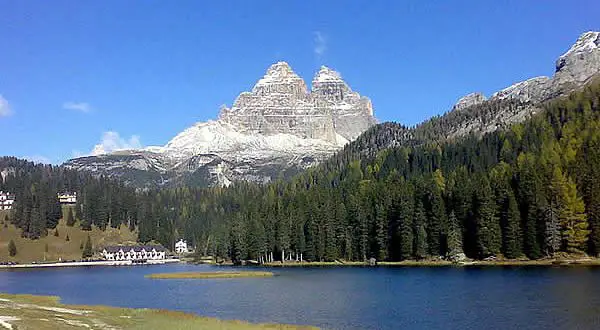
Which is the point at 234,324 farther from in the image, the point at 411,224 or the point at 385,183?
the point at 385,183

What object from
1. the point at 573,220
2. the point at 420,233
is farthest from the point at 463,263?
the point at 573,220

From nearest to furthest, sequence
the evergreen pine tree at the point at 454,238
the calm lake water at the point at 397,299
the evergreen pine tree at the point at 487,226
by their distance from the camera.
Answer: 1. the calm lake water at the point at 397,299
2. the evergreen pine tree at the point at 487,226
3. the evergreen pine tree at the point at 454,238

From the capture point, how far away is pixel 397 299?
249 ft

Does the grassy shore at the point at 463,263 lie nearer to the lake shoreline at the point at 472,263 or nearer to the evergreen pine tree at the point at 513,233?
the lake shoreline at the point at 472,263

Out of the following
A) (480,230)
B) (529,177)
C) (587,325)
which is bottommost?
(587,325)

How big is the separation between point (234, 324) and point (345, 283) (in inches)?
1962

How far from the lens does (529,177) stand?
140m

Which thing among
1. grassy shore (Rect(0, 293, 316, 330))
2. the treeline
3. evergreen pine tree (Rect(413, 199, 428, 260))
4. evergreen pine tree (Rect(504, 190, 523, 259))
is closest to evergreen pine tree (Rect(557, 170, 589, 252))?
the treeline

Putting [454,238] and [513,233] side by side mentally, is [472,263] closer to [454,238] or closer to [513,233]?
[454,238]

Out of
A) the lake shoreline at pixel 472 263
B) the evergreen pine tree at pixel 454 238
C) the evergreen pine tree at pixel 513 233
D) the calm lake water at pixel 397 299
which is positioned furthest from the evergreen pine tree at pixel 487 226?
the calm lake water at pixel 397 299

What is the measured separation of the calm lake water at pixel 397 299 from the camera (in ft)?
188

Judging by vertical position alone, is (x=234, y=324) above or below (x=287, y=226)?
below

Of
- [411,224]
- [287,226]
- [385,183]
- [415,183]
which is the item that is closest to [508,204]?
[411,224]

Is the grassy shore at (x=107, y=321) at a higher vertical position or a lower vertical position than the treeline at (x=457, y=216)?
lower
